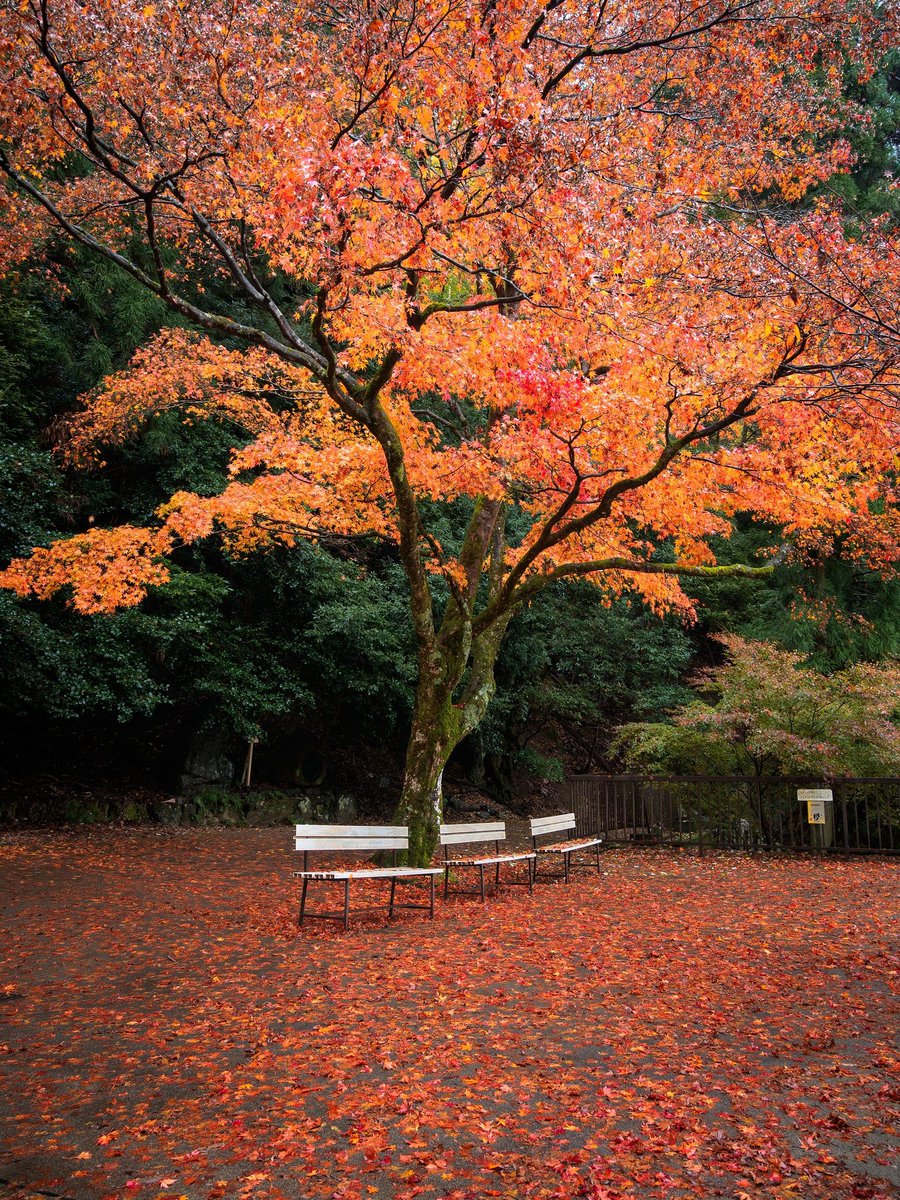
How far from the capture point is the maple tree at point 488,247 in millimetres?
5805

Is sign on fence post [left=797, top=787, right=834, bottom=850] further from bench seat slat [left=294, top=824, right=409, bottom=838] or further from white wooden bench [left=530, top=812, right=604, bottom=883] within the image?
bench seat slat [left=294, top=824, right=409, bottom=838]

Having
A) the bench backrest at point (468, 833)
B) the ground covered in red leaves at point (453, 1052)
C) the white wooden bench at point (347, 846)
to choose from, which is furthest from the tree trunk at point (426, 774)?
the ground covered in red leaves at point (453, 1052)

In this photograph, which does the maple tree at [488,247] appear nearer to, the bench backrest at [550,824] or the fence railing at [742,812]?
the bench backrest at [550,824]

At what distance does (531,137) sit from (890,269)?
2.56 metres

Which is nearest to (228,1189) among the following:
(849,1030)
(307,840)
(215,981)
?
(215,981)

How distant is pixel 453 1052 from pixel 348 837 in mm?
3588

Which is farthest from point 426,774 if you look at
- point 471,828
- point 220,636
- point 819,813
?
point 220,636

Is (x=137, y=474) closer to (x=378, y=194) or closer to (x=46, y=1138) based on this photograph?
(x=378, y=194)

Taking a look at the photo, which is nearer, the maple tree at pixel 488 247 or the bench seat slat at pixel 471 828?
the maple tree at pixel 488 247

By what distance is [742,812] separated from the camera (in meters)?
12.7

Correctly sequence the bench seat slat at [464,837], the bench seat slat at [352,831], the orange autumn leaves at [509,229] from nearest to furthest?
the orange autumn leaves at [509,229], the bench seat slat at [352,831], the bench seat slat at [464,837]

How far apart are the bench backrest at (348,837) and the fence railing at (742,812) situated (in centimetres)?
570

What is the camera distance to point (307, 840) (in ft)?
23.6

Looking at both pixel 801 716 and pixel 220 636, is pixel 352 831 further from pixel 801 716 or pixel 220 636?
pixel 220 636
